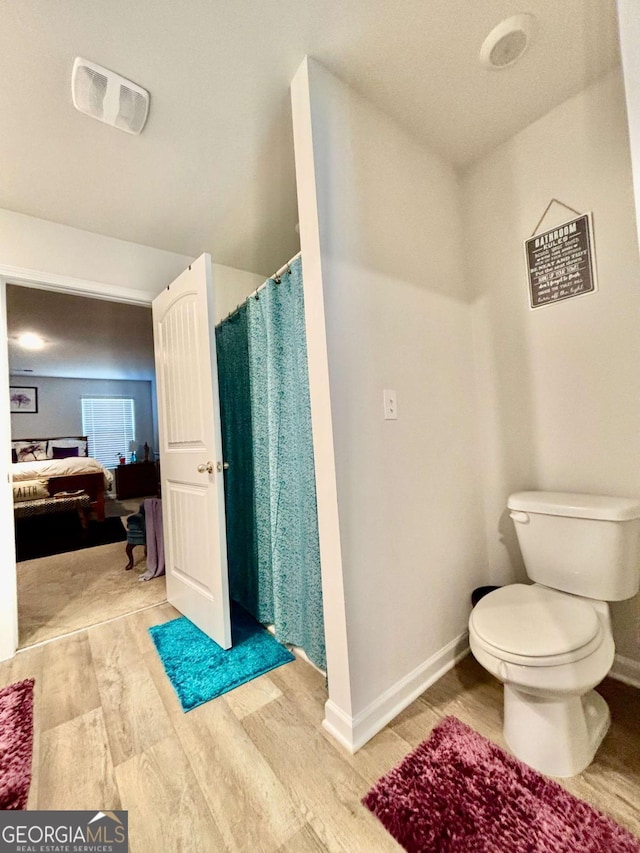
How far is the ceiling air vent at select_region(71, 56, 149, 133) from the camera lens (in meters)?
1.18

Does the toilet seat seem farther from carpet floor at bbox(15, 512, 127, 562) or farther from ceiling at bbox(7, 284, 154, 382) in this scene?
carpet floor at bbox(15, 512, 127, 562)

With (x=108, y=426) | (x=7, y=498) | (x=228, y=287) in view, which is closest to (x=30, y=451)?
(x=108, y=426)

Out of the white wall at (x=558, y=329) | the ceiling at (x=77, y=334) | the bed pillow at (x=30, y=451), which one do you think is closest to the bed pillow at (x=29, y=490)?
the bed pillow at (x=30, y=451)

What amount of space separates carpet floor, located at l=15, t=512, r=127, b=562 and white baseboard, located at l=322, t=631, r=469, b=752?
3395 millimetres

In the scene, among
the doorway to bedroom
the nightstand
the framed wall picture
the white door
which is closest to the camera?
the white door

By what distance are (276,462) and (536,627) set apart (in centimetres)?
115

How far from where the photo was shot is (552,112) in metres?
1.47

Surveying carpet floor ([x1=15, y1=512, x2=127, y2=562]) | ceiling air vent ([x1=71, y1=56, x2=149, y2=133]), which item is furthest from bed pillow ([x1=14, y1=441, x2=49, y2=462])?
ceiling air vent ([x1=71, y1=56, x2=149, y2=133])

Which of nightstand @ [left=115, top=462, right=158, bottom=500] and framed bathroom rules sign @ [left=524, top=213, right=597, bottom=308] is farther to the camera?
nightstand @ [left=115, top=462, right=158, bottom=500]

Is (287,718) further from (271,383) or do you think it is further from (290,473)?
(271,383)

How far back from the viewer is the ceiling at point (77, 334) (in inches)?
127

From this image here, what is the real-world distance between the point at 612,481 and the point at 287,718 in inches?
61.6

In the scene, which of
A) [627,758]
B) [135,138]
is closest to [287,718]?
[627,758]

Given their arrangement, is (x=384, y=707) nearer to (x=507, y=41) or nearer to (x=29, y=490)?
(x=507, y=41)
